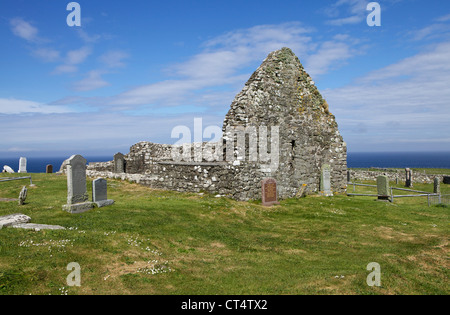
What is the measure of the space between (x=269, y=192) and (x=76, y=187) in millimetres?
9741

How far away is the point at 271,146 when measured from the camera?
18.0 meters

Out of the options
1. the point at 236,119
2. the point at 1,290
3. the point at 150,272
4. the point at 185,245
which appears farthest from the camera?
the point at 236,119

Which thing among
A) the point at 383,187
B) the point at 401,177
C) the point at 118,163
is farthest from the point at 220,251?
the point at 401,177

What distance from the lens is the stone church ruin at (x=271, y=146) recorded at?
16.8 metres

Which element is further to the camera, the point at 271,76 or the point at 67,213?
the point at 271,76

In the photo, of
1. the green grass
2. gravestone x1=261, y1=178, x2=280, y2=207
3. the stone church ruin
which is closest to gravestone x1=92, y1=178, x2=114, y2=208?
the green grass

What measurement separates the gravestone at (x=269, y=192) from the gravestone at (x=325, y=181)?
5201mm

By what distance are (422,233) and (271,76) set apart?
11.9m

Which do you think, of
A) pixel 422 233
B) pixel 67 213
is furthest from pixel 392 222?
pixel 67 213

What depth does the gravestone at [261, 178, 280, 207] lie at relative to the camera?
16.3 m

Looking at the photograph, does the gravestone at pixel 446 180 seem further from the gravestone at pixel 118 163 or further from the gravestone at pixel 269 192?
the gravestone at pixel 118 163

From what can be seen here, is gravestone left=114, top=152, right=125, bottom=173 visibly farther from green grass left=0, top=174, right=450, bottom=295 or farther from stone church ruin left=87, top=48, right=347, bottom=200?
green grass left=0, top=174, right=450, bottom=295

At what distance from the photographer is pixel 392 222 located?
13.6 meters
